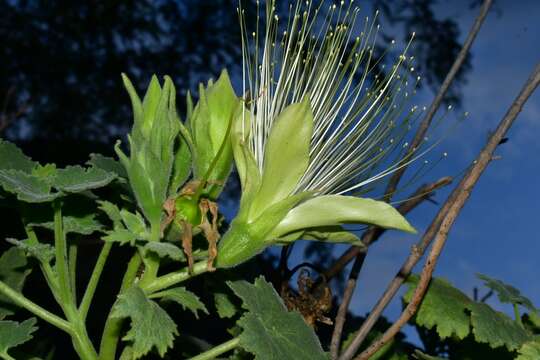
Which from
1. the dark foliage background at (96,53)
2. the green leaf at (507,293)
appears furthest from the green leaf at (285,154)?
the dark foliage background at (96,53)

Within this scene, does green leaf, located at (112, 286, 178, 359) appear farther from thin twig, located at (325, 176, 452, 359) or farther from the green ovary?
thin twig, located at (325, 176, 452, 359)

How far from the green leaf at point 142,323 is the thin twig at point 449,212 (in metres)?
0.31

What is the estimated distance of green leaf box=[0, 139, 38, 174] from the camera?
1.17m

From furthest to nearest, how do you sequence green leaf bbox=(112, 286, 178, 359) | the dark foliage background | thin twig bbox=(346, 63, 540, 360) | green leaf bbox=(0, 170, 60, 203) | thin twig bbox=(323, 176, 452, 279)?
1. the dark foliage background
2. thin twig bbox=(323, 176, 452, 279)
3. thin twig bbox=(346, 63, 540, 360)
4. green leaf bbox=(0, 170, 60, 203)
5. green leaf bbox=(112, 286, 178, 359)

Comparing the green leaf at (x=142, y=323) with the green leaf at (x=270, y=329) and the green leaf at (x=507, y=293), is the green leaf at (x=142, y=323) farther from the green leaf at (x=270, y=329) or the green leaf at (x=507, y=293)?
the green leaf at (x=507, y=293)

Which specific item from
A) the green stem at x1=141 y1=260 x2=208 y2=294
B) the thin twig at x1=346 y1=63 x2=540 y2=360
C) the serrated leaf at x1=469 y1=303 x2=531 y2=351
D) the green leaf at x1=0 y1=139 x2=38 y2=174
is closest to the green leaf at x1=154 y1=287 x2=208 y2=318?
the green stem at x1=141 y1=260 x2=208 y2=294

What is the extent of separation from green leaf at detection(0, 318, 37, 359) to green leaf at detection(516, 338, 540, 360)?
720 mm

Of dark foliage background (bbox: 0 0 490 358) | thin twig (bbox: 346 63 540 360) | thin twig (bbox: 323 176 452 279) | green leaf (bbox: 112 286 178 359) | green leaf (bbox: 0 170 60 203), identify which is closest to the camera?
green leaf (bbox: 112 286 178 359)

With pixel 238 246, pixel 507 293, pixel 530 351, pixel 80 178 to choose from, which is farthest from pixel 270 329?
pixel 507 293

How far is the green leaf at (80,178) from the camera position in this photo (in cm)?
96

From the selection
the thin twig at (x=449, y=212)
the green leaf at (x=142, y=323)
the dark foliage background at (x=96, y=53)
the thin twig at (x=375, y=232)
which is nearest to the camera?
the green leaf at (x=142, y=323)

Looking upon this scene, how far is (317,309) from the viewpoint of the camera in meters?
1.23

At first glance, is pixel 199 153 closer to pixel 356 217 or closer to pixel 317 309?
pixel 356 217

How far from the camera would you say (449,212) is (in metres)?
1.12
